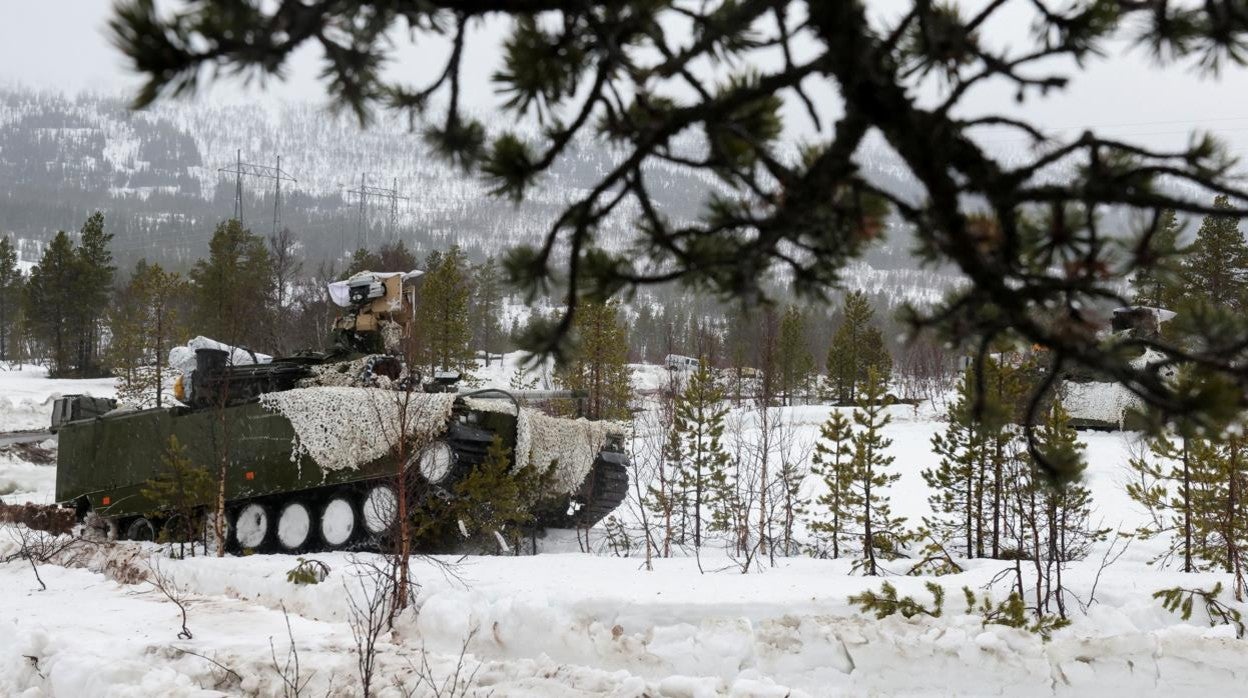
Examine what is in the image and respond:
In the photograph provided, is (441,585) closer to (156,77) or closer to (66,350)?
(156,77)

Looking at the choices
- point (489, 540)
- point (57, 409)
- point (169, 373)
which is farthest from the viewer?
point (169, 373)

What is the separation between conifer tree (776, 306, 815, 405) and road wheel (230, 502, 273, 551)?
28.6 meters

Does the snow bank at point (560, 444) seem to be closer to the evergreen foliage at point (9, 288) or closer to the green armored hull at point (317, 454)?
the green armored hull at point (317, 454)

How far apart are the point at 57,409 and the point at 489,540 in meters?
7.78

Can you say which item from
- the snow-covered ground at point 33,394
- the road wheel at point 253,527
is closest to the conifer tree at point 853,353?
the snow-covered ground at point 33,394

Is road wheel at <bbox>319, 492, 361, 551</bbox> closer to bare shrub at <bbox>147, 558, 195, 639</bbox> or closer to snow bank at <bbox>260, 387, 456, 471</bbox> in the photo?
snow bank at <bbox>260, 387, 456, 471</bbox>

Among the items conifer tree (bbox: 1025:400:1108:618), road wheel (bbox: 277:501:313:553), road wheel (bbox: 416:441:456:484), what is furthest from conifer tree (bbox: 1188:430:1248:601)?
road wheel (bbox: 277:501:313:553)

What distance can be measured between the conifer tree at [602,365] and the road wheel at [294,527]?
13.3 meters

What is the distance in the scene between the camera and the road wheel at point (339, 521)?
1139 centimetres

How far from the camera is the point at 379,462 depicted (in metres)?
11.0

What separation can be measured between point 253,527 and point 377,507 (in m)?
2.38

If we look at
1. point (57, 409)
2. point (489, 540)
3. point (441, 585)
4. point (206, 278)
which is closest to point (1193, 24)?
point (441, 585)

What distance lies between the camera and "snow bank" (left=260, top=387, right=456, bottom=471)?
1068 cm

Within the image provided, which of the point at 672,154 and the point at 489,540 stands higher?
the point at 672,154
